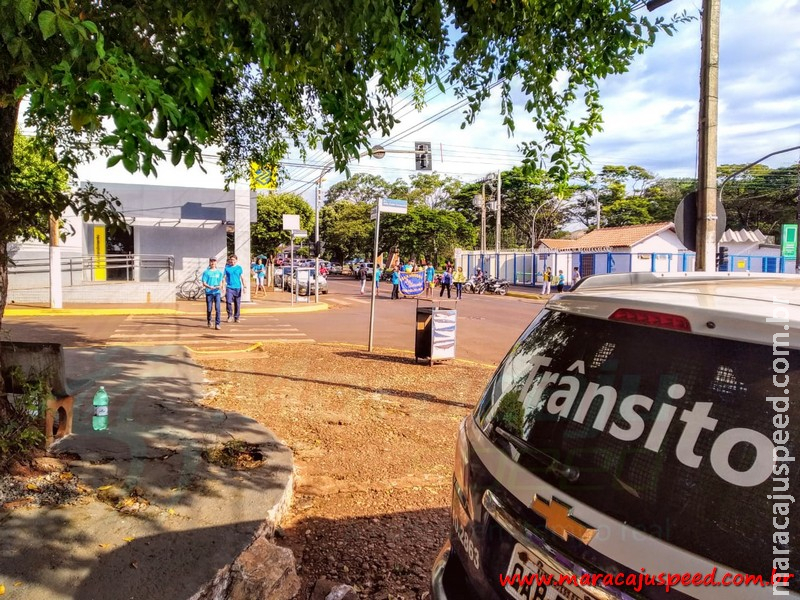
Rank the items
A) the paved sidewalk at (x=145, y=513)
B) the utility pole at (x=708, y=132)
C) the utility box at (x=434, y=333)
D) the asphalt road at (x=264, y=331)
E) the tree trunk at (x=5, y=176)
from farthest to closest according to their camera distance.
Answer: the asphalt road at (x=264, y=331)
the utility box at (x=434, y=333)
the utility pole at (x=708, y=132)
the tree trunk at (x=5, y=176)
the paved sidewalk at (x=145, y=513)

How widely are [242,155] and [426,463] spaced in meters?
5.39

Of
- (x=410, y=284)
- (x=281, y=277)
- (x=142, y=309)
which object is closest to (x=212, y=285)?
(x=142, y=309)

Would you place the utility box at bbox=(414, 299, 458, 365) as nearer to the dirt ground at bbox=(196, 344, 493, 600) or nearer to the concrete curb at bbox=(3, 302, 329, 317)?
the dirt ground at bbox=(196, 344, 493, 600)

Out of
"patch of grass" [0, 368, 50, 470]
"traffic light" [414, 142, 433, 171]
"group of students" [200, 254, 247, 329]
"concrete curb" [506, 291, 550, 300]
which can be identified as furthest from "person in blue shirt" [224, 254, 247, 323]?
"concrete curb" [506, 291, 550, 300]

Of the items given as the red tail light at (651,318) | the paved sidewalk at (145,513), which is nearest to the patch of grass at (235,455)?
the paved sidewalk at (145,513)

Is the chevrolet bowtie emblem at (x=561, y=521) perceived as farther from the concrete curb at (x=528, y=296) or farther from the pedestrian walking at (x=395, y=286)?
the concrete curb at (x=528, y=296)

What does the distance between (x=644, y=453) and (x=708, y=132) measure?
5231 millimetres

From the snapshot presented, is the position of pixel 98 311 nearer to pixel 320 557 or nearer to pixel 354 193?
pixel 320 557

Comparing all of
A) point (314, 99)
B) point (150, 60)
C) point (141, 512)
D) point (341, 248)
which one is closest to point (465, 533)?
point (141, 512)

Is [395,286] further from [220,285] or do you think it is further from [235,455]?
[235,455]

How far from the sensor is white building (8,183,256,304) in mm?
19000

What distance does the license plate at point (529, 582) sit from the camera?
1438mm

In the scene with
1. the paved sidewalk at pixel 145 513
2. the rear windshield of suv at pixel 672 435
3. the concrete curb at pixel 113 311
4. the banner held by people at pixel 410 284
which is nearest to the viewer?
the rear windshield of suv at pixel 672 435

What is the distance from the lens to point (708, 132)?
18.1 ft
